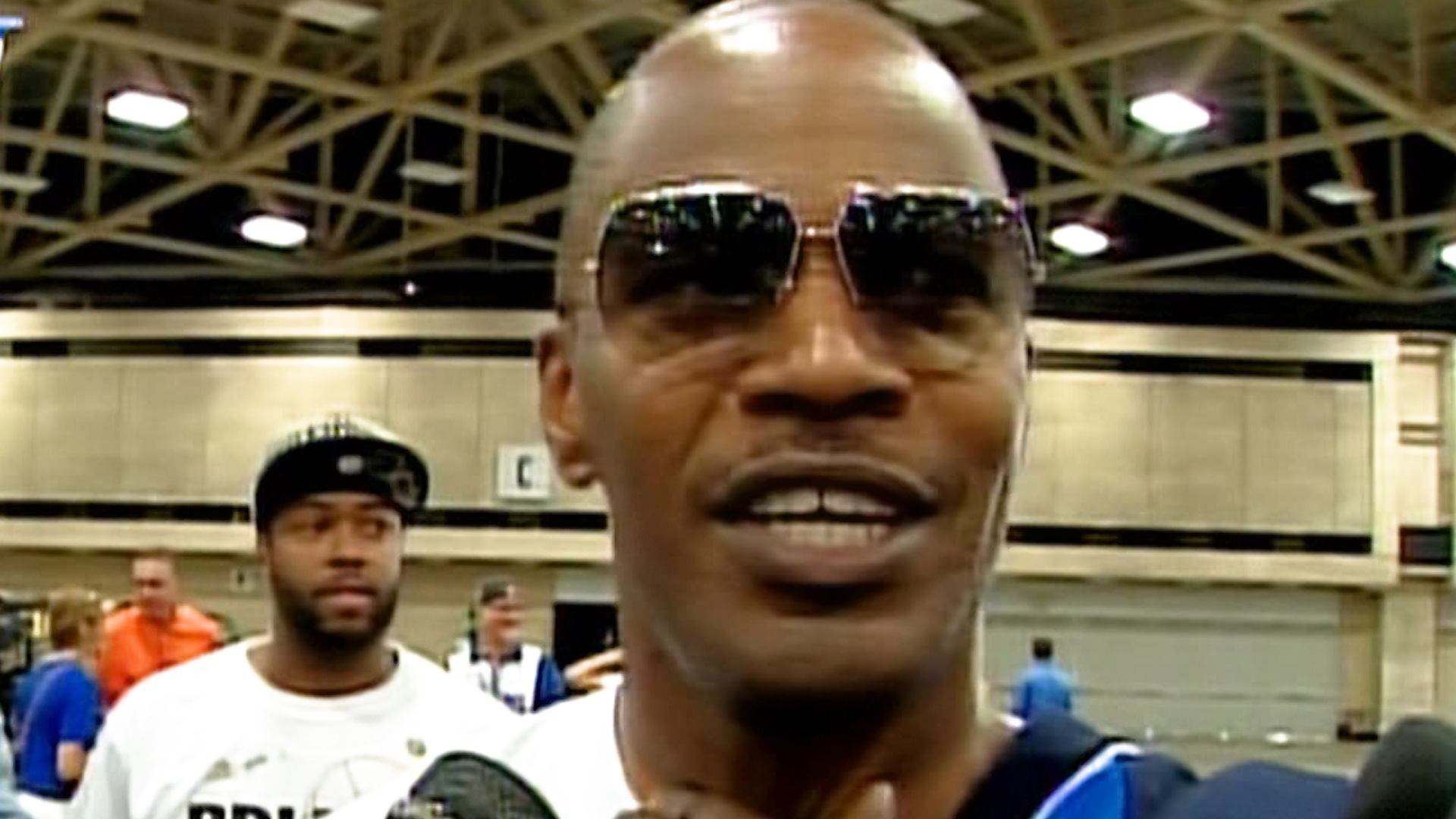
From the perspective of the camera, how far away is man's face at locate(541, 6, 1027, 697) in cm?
103

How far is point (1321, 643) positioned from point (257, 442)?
1051 cm

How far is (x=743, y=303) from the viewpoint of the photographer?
1.08m

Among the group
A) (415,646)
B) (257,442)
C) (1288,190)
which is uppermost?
(1288,190)

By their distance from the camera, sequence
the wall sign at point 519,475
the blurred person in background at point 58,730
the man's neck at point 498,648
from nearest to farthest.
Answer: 1. the blurred person in background at point 58,730
2. the man's neck at point 498,648
3. the wall sign at point 519,475

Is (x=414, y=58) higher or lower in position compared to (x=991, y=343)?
higher

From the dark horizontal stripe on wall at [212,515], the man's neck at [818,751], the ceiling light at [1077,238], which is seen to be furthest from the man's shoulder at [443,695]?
the ceiling light at [1077,238]

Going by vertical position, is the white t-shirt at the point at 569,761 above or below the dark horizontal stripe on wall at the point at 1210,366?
below

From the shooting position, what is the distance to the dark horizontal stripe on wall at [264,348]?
23516mm

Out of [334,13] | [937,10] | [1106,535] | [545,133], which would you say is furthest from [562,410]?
[1106,535]

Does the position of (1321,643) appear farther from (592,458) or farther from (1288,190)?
(592,458)

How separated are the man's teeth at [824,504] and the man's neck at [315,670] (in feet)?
10.9

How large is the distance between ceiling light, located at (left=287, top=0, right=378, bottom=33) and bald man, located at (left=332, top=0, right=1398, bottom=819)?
16.3m

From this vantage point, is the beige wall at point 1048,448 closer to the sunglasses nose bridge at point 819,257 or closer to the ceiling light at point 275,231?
the ceiling light at point 275,231

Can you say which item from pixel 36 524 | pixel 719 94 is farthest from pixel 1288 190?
pixel 719 94
